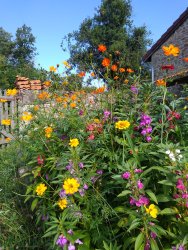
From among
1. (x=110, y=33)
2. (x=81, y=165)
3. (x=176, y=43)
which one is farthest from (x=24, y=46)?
(x=81, y=165)

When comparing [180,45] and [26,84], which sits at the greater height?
[180,45]

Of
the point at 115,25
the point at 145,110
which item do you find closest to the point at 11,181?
the point at 145,110

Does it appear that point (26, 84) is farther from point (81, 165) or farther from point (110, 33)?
point (110, 33)

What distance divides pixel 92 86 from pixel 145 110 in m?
1.51

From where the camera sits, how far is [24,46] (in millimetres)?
42188

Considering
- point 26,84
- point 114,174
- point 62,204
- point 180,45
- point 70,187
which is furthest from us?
point 180,45

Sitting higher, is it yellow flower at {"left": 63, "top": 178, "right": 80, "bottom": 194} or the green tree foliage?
the green tree foliage

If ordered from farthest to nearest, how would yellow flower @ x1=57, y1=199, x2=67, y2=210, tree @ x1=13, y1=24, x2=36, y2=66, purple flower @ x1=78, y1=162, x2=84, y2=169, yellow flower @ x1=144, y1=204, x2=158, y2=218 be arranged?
1. tree @ x1=13, y1=24, x2=36, y2=66
2. purple flower @ x1=78, y1=162, x2=84, y2=169
3. yellow flower @ x1=57, y1=199, x2=67, y2=210
4. yellow flower @ x1=144, y1=204, x2=158, y2=218

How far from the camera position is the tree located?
41.8m

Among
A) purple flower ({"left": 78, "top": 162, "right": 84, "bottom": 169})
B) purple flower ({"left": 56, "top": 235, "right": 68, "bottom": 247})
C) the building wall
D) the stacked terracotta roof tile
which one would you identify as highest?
the building wall

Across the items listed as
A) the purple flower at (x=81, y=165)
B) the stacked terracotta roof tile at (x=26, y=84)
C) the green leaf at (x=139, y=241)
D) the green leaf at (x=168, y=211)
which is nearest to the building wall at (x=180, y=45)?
the stacked terracotta roof tile at (x=26, y=84)

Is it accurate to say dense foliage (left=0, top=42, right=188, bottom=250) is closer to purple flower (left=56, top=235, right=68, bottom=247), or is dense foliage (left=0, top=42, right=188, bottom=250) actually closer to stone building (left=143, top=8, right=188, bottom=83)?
purple flower (left=56, top=235, right=68, bottom=247)

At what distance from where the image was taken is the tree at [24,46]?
41844mm

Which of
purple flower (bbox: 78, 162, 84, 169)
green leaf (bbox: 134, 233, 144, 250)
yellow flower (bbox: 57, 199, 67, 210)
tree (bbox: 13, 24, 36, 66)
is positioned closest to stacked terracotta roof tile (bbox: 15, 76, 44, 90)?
purple flower (bbox: 78, 162, 84, 169)
